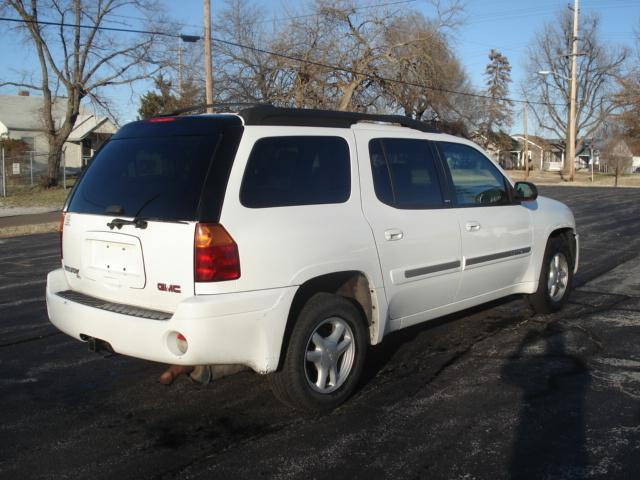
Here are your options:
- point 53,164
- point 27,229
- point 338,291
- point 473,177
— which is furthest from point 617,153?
point 338,291

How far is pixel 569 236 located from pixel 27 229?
46.1 ft

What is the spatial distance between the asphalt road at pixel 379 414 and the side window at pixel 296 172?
142 centimetres

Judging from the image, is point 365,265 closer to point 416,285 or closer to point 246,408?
point 416,285

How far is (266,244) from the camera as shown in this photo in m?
3.95

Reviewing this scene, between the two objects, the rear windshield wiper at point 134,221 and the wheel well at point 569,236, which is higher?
the rear windshield wiper at point 134,221

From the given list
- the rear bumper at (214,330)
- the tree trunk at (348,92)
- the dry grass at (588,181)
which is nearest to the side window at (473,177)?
the rear bumper at (214,330)

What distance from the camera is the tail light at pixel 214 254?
12.5 feet

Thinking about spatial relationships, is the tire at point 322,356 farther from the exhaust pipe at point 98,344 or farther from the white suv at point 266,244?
the exhaust pipe at point 98,344

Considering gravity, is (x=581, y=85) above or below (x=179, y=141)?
above

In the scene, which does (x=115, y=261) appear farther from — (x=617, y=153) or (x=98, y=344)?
(x=617, y=153)

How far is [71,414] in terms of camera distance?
4.43 metres

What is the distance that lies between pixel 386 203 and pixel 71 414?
2.58m

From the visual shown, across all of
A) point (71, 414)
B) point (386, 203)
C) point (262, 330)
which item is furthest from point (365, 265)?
point (71, 414)

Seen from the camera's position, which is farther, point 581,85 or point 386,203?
point 581,85
